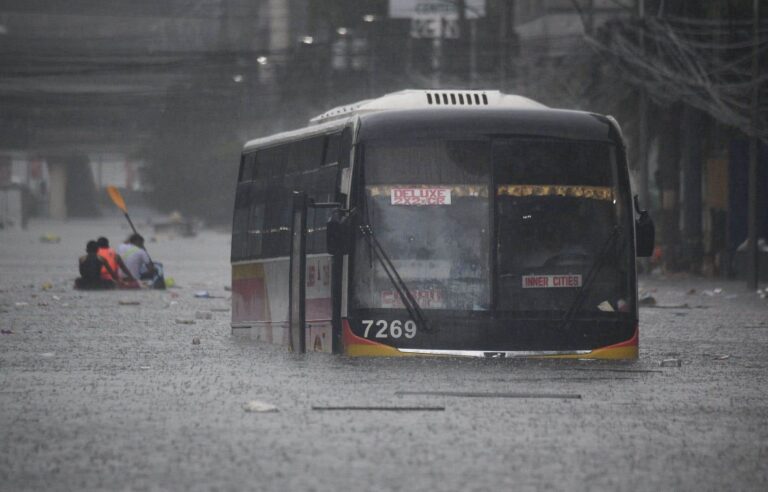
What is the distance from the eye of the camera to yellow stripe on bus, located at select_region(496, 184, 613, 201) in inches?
666

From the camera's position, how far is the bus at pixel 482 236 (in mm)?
16453

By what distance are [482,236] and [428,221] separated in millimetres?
507

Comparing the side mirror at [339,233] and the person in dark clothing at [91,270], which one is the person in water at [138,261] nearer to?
the person in dark clothing at [91,270]

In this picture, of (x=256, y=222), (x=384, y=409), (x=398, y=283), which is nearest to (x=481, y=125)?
(x=398, y=283)

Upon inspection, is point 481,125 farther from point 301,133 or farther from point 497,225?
point 301,133

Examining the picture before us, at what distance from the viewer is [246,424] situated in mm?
11320

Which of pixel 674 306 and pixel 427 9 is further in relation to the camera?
pixel 427 9

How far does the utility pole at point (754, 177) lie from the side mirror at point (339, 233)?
66.6 feet

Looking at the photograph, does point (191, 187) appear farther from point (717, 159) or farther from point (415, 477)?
point (415, 477)

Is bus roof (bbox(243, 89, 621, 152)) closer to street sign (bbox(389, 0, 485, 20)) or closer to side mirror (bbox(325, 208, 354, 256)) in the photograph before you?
side mirror (bbox(325, 208, 354, 256))

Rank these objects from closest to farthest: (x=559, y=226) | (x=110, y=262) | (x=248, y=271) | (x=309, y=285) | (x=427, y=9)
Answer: (x=559, y=226), (x=309, y=285), (x=248, y=271), (x=110, y=262), (x=427, y=9)

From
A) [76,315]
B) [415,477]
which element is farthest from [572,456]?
[76,315]

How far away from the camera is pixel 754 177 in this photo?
37.3m

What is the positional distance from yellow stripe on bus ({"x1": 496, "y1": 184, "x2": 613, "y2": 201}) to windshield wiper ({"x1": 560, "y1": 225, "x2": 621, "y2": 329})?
1.15ft
